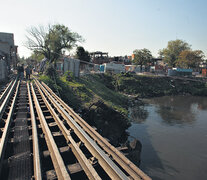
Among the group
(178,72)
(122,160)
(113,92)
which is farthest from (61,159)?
(178,72)

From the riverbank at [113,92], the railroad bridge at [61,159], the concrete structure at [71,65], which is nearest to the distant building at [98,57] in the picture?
the riverbank at [113,92]

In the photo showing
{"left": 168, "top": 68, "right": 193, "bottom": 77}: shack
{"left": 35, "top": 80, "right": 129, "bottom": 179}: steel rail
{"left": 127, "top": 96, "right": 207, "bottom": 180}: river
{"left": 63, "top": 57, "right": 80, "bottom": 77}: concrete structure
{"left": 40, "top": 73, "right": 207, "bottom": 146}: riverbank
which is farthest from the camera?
{"left": 168, "top": 68, "right": 193, "bottom": 77}: shack

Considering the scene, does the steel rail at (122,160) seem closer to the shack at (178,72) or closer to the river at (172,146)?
the river at (172,146)

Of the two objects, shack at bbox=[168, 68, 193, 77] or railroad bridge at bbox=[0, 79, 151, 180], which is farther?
shack at bbox=[168, 68, 193, 77]

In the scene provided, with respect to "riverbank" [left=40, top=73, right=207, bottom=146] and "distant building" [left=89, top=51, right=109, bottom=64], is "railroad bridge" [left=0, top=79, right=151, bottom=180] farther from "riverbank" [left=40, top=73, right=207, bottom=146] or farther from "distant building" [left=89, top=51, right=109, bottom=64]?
"distant building" [left=89, top=51, right=109, bottom=64]

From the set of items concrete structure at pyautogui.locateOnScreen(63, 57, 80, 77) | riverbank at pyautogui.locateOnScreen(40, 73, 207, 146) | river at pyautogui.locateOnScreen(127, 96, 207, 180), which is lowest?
river at pyautogui.locateOnScreen(127, 96, 207, 180)

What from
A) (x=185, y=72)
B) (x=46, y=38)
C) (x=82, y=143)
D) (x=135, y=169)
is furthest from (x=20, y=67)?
(x=185, y=72)

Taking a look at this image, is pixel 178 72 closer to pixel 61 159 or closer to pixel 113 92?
pixel 113 92

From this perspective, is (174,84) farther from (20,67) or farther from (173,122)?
(20,67)

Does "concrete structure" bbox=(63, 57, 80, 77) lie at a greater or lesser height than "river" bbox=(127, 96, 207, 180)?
greater

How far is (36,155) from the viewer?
3703mm

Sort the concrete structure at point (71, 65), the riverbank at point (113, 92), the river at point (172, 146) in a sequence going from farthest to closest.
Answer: the concrete structure at point (71, 65)
the riverbank at point (113, 92)
the river at point (172, 146)

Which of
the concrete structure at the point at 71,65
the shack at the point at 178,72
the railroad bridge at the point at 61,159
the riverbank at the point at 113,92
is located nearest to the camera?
the railroad bridge at the point at 61,159

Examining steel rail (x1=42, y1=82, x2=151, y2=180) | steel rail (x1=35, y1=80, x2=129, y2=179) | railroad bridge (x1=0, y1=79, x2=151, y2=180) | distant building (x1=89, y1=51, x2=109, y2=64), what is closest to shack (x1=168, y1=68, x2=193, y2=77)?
distant building (x1=89, y1=51, x2=109, y2=64)
